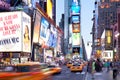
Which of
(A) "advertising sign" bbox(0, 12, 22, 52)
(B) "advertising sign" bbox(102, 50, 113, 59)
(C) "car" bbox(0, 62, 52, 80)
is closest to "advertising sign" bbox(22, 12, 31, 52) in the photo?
(A) "advertising sign" bbox(0, 12, 22, 52)

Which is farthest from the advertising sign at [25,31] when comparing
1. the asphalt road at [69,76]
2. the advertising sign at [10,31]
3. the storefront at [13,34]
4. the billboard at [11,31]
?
the asphalt road at [69,76]

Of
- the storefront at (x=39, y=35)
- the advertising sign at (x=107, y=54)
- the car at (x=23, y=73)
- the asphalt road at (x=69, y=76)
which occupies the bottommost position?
the asphalt road at (x=69, y=76)

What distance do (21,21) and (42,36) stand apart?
166 ft

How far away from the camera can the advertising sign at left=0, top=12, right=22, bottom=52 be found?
2802 inches

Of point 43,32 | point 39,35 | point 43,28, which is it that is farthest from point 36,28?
point 43,32

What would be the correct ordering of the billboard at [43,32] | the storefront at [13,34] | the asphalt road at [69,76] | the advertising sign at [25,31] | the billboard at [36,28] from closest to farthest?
the asphalt road at [69,76]
the storefront at [13,34]
the advertising sign at [25,31]
the billboard at [36,28]
the billboard at [43,32]

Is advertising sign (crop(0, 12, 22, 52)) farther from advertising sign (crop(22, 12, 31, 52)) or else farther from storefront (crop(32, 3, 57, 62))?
storefront (crop(32, 3, 57, 62))

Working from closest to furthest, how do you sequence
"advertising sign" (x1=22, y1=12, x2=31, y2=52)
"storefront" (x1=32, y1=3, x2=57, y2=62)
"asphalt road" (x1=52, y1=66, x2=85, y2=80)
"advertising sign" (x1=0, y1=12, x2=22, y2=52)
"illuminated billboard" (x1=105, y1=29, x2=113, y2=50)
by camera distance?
"asphalt road" (x1=52, y1=66, x2=85, y2=80) → "advertising sign" (x1=0, y1=12, x2=22, y2=52) → "advertising sign" (x1=22, y1=12, x2=31, y2=52) → "storefront" (x1=32, y1=3, x2=57, y2=62) → "illuminated billboard" (x1=105, y1=29, x2=113, y2=50)

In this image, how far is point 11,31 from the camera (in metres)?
71.8

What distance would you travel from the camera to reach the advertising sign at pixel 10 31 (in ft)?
233

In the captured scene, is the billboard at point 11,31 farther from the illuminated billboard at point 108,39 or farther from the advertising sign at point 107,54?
the illuminated billboard at point 108,39

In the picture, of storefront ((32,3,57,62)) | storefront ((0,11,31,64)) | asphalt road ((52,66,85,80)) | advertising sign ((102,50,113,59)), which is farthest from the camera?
advertising sign ((102,50,113,59))

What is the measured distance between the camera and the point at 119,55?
352 feet

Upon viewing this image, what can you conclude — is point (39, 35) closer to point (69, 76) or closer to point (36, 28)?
point (36, 28)
